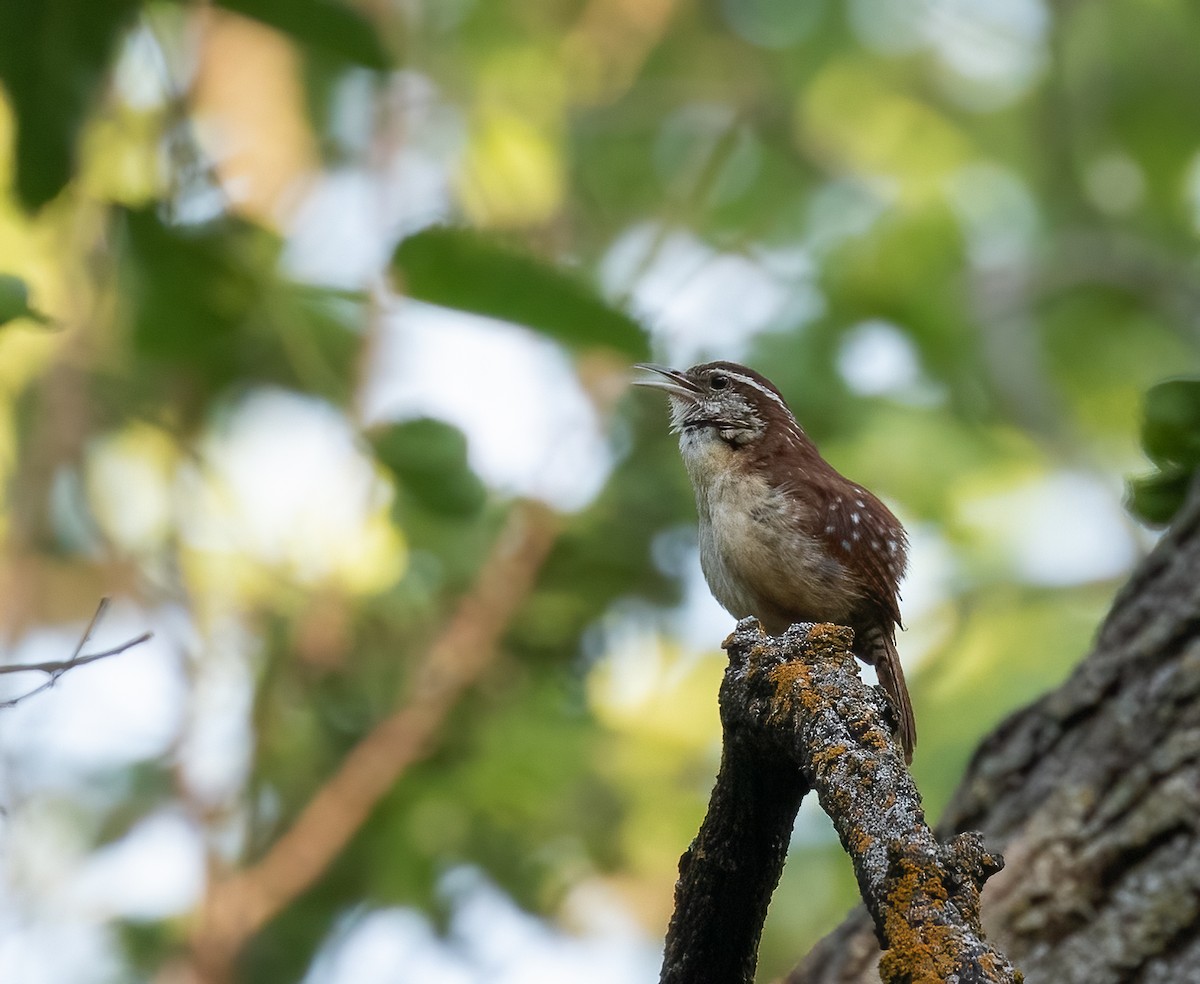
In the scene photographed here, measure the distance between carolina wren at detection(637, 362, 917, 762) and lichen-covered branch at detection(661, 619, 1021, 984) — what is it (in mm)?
1387

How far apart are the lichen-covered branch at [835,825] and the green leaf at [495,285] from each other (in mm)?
726

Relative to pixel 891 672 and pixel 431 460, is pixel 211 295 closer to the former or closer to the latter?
pixel 431 460

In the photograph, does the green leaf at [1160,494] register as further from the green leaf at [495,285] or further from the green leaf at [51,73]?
the green leaf at [51,73]

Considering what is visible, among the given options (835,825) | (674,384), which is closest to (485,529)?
(674,384)

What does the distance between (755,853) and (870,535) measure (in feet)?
5.76

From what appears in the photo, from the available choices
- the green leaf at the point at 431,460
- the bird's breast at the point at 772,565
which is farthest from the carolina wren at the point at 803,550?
the green leaf at the point at 431,460

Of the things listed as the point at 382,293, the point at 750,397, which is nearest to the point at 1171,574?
the point at 750,397

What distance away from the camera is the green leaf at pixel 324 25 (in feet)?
9.03

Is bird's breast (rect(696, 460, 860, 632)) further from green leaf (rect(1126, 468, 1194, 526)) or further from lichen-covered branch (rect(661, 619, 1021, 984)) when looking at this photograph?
lichen-covered branch (rect(661, 619, 1021, 984))

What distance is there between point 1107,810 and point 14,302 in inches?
126

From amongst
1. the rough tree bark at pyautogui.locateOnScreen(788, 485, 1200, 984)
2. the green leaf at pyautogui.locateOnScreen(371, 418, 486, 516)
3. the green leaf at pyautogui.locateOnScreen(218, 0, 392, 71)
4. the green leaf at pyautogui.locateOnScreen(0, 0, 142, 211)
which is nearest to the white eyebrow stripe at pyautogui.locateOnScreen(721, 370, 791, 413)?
the rough tree bark at pyautogui.locateOnScreen(788, 485, 1200, 984)

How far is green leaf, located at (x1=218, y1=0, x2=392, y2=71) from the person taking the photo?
275cm

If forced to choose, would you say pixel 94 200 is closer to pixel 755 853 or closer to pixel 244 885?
pixel 755 853

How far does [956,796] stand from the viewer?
460 cm
